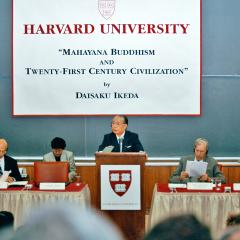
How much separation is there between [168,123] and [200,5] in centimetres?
163

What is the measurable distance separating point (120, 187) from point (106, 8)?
293 cm

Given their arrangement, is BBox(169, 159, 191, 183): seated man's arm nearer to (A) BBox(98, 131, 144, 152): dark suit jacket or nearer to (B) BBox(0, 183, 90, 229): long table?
(A) BBox(98, 131, 144, 152): dark suit jacket

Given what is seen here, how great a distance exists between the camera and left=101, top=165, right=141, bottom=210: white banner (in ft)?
20.3

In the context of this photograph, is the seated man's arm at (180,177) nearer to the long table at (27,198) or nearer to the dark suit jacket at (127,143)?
the dark suit jacket at (127,143)

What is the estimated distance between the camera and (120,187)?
20.3 ft

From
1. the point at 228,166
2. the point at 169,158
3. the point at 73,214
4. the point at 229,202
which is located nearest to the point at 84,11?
the point at 169,158

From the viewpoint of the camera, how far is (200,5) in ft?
26.3

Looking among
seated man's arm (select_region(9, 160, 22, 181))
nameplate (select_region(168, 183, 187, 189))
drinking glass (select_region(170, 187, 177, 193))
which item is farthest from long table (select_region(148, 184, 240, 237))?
seated man's arm (select_region(9, 160, 22, 181))

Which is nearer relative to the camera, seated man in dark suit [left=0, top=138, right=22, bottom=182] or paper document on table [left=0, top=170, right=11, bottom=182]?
paper document on table [left=0, top=170, right=11, bottom=182]

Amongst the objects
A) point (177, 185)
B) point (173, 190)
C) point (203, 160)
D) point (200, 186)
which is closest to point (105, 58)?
point (203, 160)

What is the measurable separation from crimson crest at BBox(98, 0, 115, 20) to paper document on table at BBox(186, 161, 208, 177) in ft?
9.03

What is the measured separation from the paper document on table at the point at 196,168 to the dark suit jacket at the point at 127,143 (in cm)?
81

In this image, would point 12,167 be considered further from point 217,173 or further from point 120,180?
point 217,173

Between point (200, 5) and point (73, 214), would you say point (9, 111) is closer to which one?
point (200, 5)
